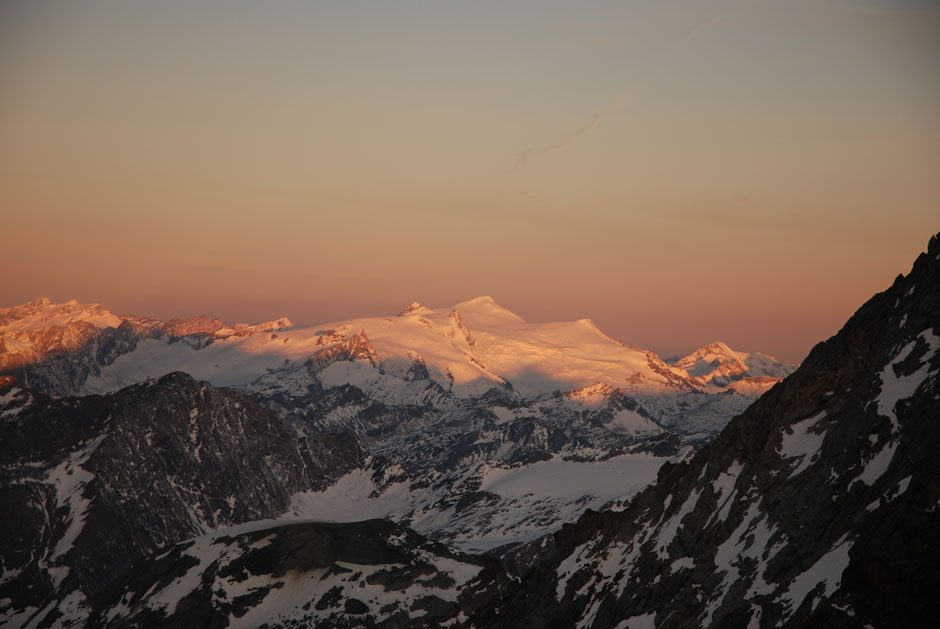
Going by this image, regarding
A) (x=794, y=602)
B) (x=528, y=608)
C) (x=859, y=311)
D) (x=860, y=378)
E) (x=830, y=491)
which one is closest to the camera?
(x=794, y=602)

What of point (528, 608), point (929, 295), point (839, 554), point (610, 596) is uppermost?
point (929, 295)

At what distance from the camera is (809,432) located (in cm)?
11781

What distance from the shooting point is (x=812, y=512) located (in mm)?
101562

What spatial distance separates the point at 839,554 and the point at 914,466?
30.2ft

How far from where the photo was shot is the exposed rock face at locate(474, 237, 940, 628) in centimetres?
7400

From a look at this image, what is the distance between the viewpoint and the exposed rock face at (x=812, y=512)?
74.0 m

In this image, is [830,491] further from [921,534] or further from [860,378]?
[921,534]

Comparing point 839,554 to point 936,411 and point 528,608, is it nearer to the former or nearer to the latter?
point 936,411

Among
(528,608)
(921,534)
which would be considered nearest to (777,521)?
(921,534)

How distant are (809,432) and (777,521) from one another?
15128 millimetres

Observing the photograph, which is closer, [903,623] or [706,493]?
[903,623]

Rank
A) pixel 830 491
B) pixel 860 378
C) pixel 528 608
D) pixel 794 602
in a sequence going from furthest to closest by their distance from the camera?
pixel 528 608 → pixel 860 378 → pixel 830 491 → pixel 794 602

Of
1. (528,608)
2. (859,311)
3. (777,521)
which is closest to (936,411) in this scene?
(777,521)

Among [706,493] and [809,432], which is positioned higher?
[809,432]
